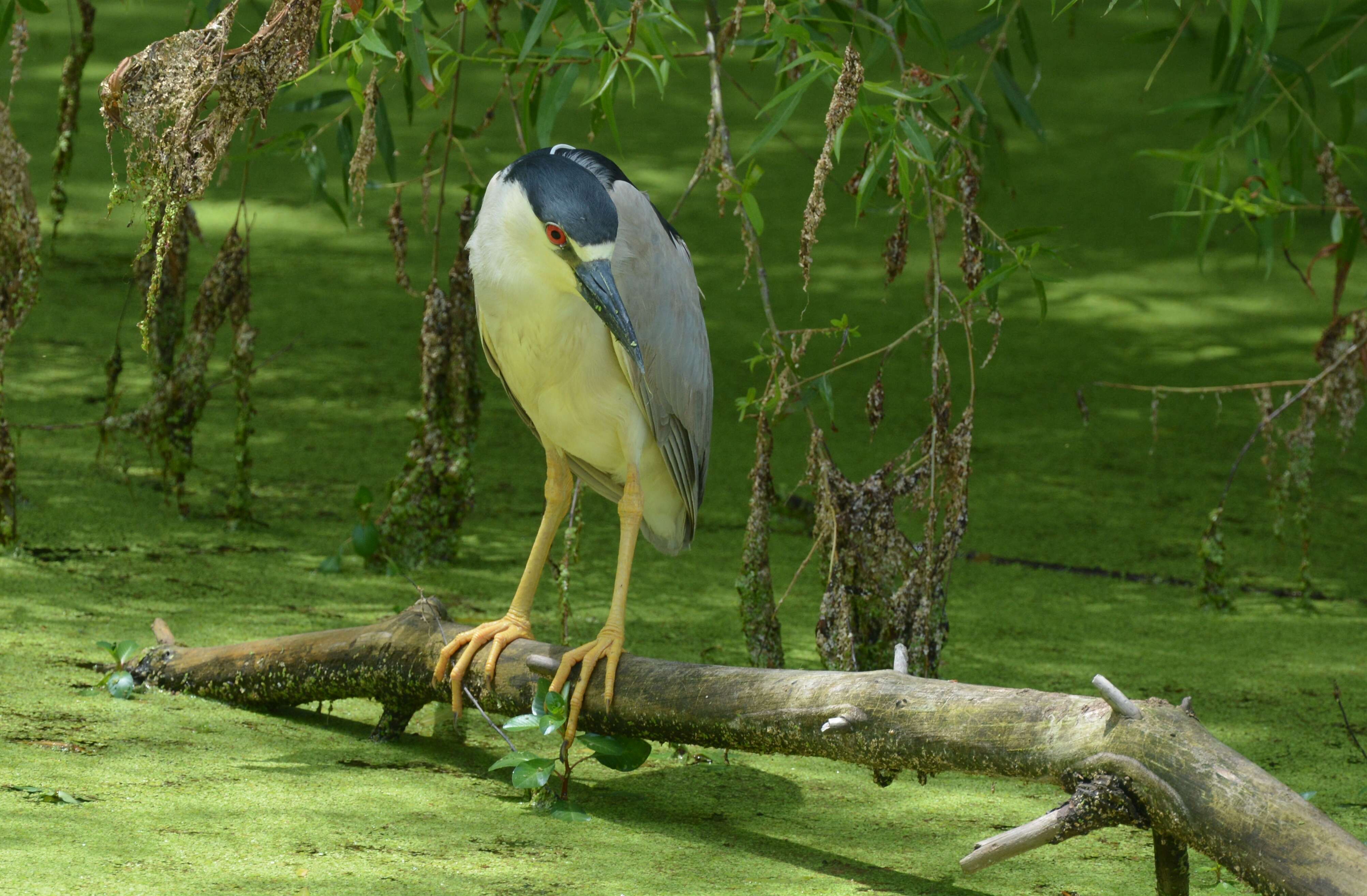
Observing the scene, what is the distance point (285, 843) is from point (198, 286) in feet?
10.3

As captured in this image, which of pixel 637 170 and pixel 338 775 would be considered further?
pixel 637 170

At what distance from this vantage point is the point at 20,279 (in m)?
2.43

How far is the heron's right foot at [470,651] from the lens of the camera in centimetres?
209

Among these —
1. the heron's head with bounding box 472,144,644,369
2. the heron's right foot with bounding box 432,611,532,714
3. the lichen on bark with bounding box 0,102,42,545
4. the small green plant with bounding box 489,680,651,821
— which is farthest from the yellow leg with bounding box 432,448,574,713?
the lichen on bark with bounding box 0,102,42,545

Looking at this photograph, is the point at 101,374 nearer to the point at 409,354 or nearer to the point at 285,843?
the point at 409,354

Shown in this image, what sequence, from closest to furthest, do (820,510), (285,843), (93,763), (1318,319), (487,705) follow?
(285,843) → (93,763) → (487,705) → (820,510) → (1318,319)

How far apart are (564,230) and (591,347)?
243 mm

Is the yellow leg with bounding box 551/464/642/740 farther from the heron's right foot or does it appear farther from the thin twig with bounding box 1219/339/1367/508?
the thin twig with bounding box 1219/339/1367/508

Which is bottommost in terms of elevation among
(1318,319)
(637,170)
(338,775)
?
(338,775)

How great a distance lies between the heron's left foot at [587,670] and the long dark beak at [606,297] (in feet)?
1.39

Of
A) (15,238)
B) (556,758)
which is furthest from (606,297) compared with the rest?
(15,238)

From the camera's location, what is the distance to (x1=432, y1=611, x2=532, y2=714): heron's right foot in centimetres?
209

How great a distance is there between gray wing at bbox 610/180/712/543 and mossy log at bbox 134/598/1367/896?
0.42m

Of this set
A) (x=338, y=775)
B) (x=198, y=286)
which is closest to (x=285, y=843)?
(x=338, y=775)
